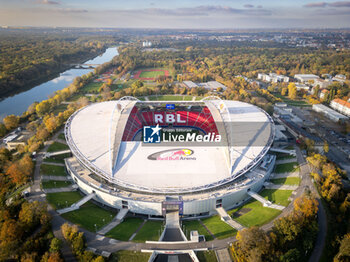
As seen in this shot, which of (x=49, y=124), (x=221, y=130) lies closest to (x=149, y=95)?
(x=49, y=124)

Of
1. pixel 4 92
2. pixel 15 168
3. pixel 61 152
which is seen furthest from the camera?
pixel 4 92

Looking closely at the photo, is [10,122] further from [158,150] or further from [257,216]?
[257,216]

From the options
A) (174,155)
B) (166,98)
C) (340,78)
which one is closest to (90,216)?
(174,155)

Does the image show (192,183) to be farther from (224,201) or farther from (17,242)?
(17,242)

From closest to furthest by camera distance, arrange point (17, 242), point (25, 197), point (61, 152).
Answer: point (17, 242)
point (25, 197)
point (61, 152)

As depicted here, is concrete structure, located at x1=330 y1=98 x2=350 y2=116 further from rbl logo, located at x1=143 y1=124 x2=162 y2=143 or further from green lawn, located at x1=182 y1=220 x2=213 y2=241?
green lawn, located at x1=182 y1=220 x2=213 y2=241

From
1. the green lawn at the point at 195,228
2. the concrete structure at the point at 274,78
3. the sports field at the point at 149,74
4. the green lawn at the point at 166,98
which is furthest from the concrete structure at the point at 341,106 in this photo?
the sports field at the point at 149,74
